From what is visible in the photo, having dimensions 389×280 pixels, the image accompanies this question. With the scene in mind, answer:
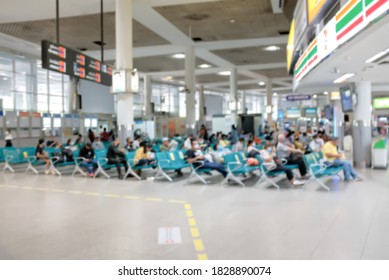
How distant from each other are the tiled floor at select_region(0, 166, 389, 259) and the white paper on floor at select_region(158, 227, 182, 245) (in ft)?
0.27

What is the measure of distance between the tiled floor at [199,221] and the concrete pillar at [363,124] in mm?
3957

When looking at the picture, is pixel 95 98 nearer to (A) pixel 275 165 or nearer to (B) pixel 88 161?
(B) pixel 88 161

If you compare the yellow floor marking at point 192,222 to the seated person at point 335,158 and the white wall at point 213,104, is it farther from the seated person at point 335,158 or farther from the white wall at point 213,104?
the white wall at point 213,104

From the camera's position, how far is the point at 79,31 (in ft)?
59.1

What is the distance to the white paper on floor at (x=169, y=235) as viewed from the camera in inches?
204

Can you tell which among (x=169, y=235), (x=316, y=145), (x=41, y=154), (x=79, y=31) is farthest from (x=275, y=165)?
(x=79, y=31)

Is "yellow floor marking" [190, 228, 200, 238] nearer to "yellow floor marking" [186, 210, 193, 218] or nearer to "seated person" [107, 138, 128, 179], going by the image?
"yellow floor marking" [186, 210, 193, 218]

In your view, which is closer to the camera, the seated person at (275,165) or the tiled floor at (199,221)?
the tiled floor at (199,221)

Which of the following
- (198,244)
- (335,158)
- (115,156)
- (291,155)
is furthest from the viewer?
(115,156)

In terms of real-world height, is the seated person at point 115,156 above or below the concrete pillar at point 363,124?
below

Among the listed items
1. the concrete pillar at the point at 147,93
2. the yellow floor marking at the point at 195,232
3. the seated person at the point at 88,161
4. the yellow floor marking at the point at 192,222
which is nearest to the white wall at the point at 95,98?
the concrete pillar at the point at 147,93

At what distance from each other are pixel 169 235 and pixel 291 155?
6.33m

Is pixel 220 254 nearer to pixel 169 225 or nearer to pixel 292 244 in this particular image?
pixel 292 244

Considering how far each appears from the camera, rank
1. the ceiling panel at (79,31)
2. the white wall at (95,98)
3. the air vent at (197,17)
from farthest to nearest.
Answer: the white wall at (95,98) < the ceiling panel at (79,31) < the air vent at (197,17)
